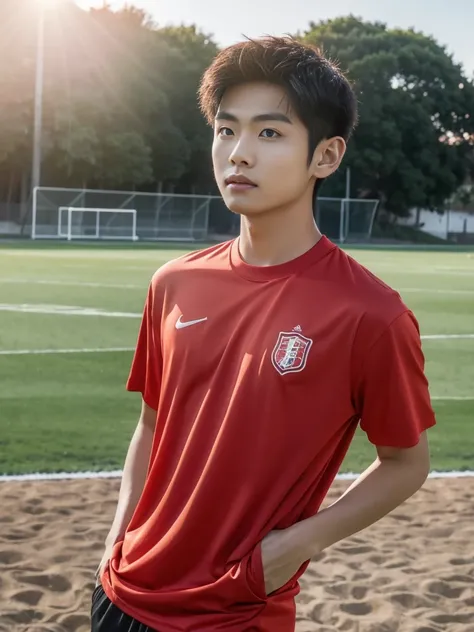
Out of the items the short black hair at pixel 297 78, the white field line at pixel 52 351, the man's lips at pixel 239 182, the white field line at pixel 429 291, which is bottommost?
the white field line at pixel 52 351

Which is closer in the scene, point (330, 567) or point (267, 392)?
point (267, 392)

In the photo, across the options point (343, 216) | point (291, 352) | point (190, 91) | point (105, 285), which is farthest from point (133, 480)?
point (190, 91)

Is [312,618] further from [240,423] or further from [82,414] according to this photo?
[82,414]

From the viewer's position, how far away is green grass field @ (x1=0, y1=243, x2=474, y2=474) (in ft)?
23.5

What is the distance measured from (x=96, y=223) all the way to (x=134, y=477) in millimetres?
41266

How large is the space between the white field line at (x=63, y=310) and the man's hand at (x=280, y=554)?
12.6 metres

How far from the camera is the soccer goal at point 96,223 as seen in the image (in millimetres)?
42219

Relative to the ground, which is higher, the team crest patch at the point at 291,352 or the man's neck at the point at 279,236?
the man's neck at the point at 279,236

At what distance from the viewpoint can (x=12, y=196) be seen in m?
53.2

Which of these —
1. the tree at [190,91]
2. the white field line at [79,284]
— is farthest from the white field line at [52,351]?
the tree at [190,91]

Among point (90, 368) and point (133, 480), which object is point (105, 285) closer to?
point (90, 368)

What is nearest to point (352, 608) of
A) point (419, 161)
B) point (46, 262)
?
point (46, 262)

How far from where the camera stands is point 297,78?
217cm

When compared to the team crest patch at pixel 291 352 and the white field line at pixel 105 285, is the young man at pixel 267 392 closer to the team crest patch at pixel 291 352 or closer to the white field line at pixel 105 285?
the team crest patch at pixel 291 352
